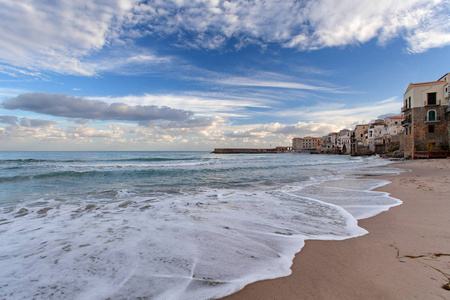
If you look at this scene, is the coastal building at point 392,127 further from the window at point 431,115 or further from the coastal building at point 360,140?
the window at point 431,115

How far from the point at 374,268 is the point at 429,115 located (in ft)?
113

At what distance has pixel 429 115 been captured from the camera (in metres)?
27.1

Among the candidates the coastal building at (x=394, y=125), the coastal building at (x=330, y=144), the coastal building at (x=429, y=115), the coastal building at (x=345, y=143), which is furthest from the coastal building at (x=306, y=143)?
the coastal building at (x=429, y=115)

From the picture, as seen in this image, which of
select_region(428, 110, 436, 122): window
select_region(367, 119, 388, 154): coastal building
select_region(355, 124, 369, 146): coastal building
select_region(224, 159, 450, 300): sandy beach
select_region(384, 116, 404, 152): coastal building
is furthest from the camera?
select_region(355, 124, 369, 146): coastal building

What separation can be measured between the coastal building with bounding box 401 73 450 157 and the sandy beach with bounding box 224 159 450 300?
31.0 m

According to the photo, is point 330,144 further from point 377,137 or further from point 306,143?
point 377,137

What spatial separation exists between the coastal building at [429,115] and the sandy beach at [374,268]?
31.0 meters

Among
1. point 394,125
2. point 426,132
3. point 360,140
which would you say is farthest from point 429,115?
point 360,140

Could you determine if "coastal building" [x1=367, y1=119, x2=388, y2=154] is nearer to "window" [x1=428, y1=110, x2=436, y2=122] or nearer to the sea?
"window" [x1=428, y1=110, x2=436, y2=122]

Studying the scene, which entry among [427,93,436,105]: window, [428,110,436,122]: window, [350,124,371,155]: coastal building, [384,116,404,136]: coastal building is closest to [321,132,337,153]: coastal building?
[350,124,371,155]: coastal building

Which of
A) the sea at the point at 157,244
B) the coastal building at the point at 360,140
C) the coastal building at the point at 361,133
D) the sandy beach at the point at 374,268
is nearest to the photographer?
the sandy beach at the point at 374,268

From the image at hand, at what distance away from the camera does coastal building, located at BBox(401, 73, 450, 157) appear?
26.3 metres

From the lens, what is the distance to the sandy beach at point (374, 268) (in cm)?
211

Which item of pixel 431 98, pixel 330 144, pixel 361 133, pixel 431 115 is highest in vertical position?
pixel 431 98
